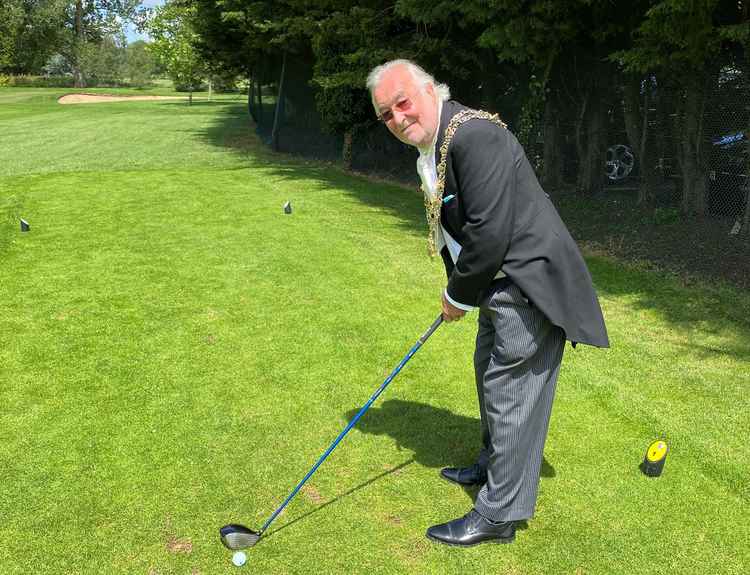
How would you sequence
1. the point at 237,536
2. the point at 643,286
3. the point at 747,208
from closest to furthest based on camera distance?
1. the point at 237,536
2. the point at 643,286
3. the point at 747,208

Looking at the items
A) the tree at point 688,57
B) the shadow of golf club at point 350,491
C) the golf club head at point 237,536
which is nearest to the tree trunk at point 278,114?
the tree at point 688,57

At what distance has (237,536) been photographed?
351 centimetres

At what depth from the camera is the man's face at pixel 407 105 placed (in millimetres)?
3137

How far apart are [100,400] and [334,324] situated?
7.42ft

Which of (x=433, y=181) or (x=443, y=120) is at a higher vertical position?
(x=443, y=120)

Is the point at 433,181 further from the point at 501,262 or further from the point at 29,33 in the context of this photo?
the point at 29,33

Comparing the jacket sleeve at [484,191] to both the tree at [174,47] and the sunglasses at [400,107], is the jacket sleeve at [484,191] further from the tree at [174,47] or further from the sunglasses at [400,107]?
the tree at [174,47]

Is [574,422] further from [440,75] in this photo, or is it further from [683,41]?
[440,75]

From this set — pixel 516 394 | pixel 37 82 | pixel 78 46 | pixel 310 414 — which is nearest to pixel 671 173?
pixel 310 414

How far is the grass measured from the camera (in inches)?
142

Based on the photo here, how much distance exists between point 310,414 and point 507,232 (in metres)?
2.40

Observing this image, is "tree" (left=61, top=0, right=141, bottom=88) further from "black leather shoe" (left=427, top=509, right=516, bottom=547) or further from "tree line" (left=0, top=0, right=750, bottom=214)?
"black leather shoe" (left=427, top=509, right=516, bottom=547)

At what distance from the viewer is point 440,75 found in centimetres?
1497

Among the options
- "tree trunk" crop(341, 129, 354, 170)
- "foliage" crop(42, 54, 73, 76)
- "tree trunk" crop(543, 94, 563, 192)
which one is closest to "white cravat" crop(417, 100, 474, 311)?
"tree trunk" crop(543, 94, 563, 192)
